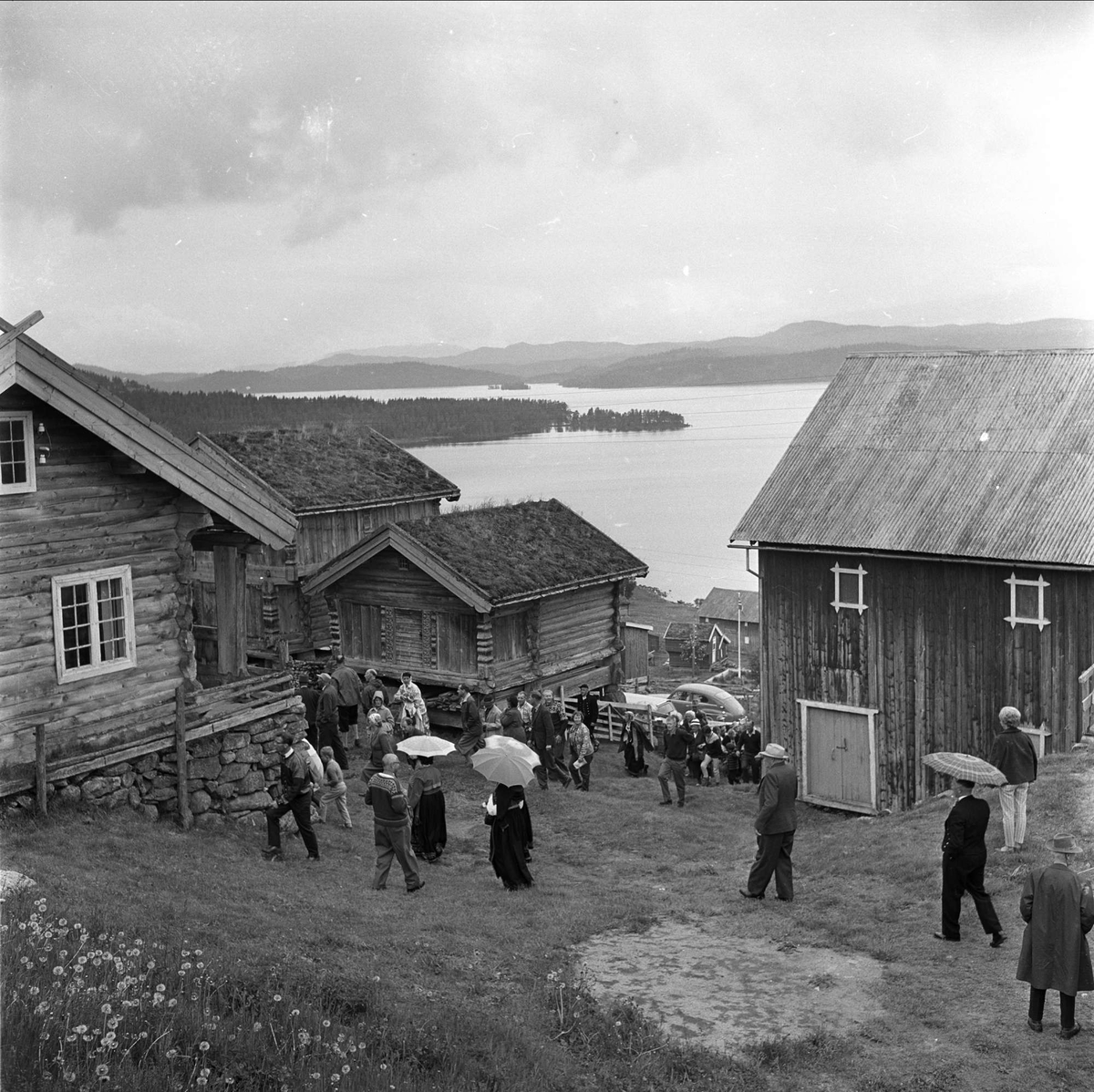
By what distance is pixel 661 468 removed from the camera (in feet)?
450

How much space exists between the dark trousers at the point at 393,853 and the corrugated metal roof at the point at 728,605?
5461 cm

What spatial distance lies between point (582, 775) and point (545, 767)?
29.2 inches

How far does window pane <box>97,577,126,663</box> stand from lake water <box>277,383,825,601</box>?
163 feet

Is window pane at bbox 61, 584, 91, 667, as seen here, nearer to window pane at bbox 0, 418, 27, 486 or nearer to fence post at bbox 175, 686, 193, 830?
fence post at bbox 175, 686, 193, 830

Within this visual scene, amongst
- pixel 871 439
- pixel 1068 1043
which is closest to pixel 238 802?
pixel 1068 1043

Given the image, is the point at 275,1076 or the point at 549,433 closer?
the point at 275,1076

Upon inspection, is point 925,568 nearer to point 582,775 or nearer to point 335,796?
point 582,775

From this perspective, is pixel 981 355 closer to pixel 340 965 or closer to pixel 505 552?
pixel 505 552

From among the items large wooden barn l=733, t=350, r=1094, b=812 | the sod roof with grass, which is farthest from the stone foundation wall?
the sod roof with grass

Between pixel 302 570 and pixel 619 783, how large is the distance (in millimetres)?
13083

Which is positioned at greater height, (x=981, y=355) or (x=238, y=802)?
(x=981, y=355)

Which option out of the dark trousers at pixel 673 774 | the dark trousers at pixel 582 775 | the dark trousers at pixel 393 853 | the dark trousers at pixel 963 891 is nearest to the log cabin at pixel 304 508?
the dark trousers at pixel 582 775

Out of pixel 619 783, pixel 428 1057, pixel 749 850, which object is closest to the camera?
pixel 428 1057

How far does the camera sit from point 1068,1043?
413 inches
